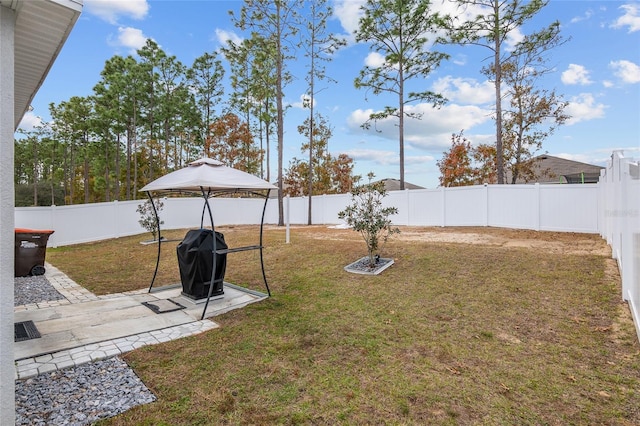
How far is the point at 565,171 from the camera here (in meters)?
19.4

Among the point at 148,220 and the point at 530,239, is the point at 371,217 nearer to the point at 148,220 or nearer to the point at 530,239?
the point at 530,239

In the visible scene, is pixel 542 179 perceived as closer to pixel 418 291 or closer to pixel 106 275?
pixel 418 291

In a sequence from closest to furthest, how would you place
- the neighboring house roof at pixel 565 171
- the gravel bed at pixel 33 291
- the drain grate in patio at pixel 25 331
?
1. the drain grate in patio at pixel 25 331
2. the gravel bed at pixel 33 291
3. the neighboring house roof at pixel 565 171

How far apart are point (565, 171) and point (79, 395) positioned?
80.5 ft

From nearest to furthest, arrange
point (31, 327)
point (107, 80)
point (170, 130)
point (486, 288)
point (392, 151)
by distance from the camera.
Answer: point (31, 327)
point (486, 288)
point (392, 151)
point (107, 80)
point (170, 130)

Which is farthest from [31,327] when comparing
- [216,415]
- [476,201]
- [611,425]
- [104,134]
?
[104,134]

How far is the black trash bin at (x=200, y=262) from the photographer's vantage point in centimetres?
450

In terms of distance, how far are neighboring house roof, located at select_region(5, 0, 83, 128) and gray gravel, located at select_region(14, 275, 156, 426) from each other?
2602 millimetres

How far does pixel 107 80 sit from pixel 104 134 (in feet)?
13.2

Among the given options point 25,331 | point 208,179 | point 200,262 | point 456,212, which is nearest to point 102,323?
point 25,331

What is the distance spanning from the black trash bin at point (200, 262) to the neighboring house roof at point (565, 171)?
18617mm

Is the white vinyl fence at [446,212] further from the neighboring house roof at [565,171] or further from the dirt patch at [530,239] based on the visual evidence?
the neighboring house roof at [565,171]

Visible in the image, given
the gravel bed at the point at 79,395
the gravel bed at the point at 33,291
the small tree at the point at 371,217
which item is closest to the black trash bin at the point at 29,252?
the gravel bed at the point at 33,291

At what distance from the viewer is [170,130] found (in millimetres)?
22703
